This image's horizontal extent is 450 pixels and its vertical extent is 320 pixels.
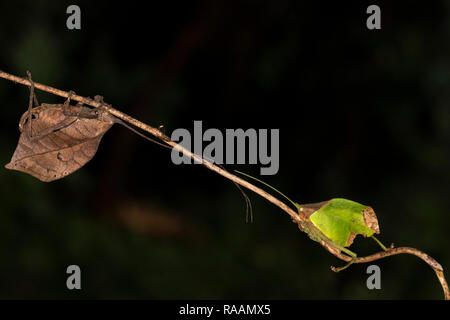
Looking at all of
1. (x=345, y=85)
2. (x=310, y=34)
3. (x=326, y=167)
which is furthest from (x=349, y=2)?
(x=326, y=167)

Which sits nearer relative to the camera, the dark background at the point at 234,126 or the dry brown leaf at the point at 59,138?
the dry brown leaf at the point at 59,138

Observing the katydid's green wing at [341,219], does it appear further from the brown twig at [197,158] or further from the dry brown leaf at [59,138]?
the dry brown leaf at [59,138]

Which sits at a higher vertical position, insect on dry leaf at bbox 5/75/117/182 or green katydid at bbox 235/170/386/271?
insect on dry leaf at bbox 5/75/117/182

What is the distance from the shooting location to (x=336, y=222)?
0.55 metres

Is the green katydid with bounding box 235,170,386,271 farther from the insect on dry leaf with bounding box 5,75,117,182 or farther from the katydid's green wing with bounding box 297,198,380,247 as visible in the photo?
the insect on dry leaf with bounding box 5,75,117,182

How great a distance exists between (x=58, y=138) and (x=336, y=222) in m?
0.32

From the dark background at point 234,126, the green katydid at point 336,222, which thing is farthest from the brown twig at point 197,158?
the dark background at point 234,126

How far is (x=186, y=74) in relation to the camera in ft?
12.3

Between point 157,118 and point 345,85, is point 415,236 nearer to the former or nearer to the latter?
point 345,85

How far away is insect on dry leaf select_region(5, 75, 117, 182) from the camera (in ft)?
1.88

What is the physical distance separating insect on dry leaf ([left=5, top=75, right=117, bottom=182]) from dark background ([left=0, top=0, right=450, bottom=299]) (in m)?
1.89

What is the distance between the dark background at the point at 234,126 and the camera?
2621 millimetres

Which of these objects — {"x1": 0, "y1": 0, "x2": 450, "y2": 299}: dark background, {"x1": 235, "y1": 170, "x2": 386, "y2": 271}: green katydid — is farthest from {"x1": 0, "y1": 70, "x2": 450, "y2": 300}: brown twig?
{"x1": 0, "y1": 0, "x2": 450, "y2": 299}: dark background

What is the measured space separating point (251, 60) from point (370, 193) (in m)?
1.14
